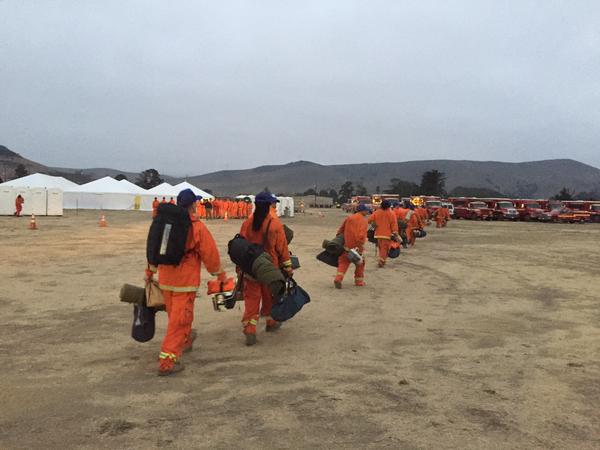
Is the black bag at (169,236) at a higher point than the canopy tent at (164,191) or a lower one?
lower

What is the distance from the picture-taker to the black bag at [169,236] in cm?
445

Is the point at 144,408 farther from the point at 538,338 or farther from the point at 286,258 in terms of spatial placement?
the point at 538,338

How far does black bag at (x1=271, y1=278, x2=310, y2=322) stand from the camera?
17.3 ft

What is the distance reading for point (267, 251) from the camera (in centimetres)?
554

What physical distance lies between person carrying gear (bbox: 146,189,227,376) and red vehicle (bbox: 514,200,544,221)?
1617 inches

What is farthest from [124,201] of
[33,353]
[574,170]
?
[574,170]

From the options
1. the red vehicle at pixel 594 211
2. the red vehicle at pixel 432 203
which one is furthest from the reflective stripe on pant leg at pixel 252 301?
the red vehicle at pixel 594 211

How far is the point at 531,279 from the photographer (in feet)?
34.3

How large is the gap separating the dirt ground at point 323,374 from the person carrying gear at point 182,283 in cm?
23

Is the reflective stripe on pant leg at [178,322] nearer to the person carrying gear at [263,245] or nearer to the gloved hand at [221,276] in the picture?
the gloved hand at [221,276]

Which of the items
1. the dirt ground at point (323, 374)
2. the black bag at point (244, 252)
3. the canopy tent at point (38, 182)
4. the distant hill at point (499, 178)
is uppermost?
the distant hill at point (499, 178)

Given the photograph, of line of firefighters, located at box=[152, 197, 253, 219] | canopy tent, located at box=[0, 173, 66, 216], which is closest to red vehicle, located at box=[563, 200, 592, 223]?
line of firefighters, located at box=[152, 197, 253, 219]

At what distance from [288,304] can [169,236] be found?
160cm

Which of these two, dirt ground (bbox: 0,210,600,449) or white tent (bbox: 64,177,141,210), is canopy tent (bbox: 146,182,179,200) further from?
dirt ground (bbox: 0,210,600,449)
